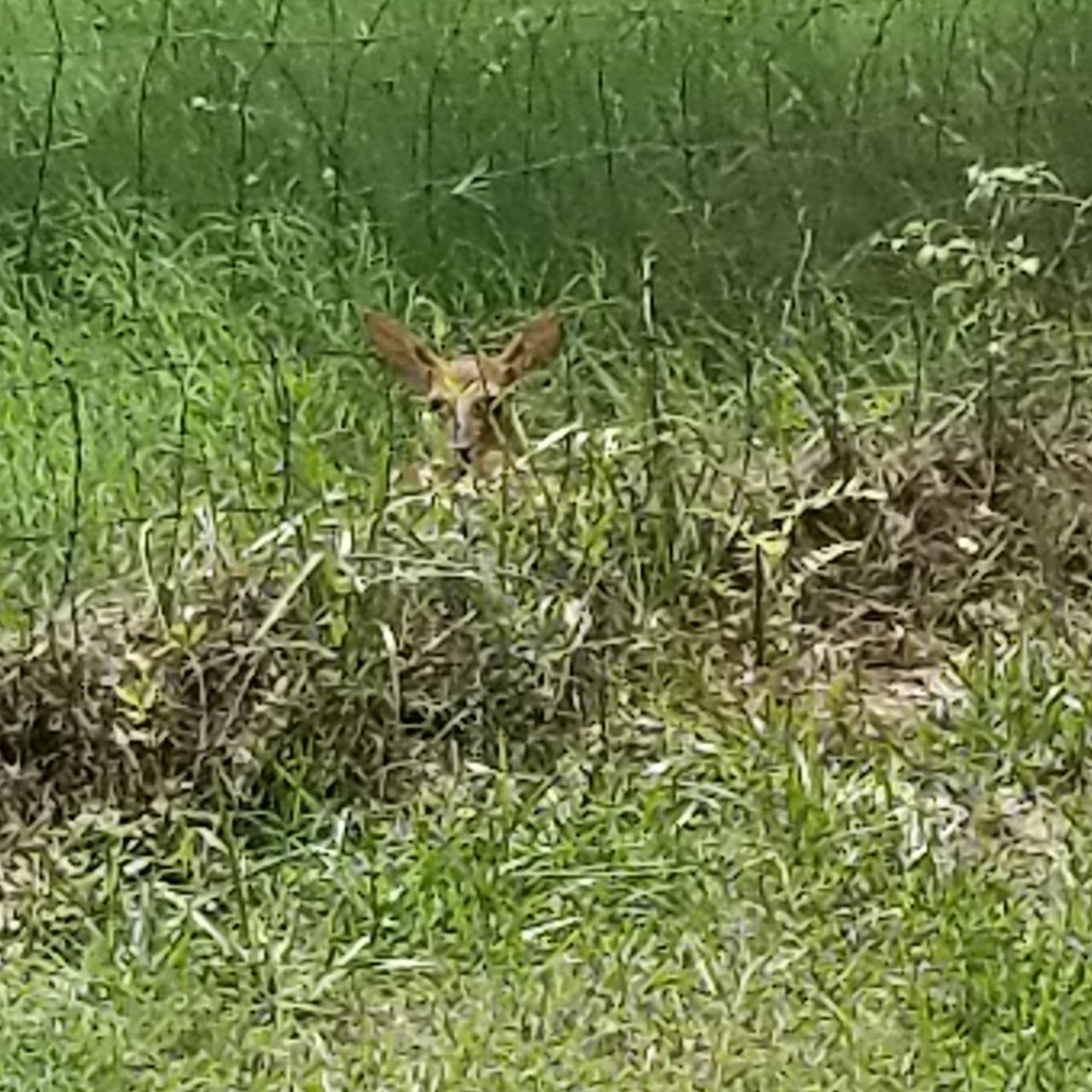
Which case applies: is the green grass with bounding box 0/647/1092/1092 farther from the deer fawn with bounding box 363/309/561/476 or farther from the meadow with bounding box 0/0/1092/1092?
the deer fawn with bounding box 363/309/561/476

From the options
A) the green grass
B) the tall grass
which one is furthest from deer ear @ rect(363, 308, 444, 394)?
the green grass

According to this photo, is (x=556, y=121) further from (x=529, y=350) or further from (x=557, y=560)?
(x=557, y=560)

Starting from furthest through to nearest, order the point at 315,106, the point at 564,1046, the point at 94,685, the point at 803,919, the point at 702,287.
→ the point at 315,106, the point at 702,287, the point at 94,685, the point at 803,919, the point at 564,1046

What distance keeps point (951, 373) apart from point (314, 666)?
4.36 feet

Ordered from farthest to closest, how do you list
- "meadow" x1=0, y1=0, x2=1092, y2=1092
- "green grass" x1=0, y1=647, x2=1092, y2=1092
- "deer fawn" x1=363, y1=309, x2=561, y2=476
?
"deer fawn" x1=363, y1=309, x2=561, y2=476
"meadow" x1=0, y1=0, x2=1092, y2=1092
"green grass" x1=0, y1=647, x2=1092, y2=1092

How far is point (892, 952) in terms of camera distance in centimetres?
290

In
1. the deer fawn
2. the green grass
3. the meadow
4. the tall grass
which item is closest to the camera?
the green grass

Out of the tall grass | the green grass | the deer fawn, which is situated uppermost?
the tall grass

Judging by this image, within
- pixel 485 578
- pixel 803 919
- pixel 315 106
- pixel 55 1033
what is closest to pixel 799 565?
pixel 485 578

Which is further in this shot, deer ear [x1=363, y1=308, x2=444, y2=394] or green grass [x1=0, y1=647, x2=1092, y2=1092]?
deer ear [x1=363, y1=308, x2=444, y2=394]

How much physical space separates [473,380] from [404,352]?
0.43 ft

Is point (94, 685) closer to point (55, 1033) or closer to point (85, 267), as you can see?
point (55, 1033)

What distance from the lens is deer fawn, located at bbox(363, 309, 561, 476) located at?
3.77 m

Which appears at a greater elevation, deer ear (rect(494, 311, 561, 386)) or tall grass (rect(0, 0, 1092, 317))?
tall grass (rect(0, 0, 1092, 317))
